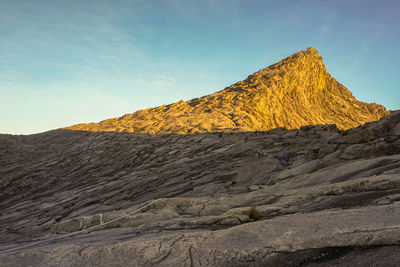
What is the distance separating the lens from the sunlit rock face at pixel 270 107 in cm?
5578

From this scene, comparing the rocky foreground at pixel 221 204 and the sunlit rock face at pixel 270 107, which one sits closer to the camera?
the rocky foreground at pixel 221 204

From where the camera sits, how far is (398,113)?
18.1 metres

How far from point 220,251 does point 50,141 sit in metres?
74.6

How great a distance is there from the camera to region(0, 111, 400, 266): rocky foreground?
21.3 ft

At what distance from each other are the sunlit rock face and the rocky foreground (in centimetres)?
1648

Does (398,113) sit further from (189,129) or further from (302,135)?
(189,129)

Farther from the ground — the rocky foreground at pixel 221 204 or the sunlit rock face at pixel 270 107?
the sunlit rock face at pixel 270 107

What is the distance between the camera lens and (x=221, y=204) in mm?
13234

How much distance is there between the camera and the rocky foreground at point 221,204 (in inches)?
255

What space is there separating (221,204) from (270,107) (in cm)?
5647

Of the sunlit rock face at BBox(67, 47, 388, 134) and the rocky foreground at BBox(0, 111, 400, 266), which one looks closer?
the rocky foreground at BBox(0, 111, 400, 266)

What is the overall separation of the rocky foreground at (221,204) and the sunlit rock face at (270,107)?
16.5 metres

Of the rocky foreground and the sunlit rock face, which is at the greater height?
the sunlit rock face

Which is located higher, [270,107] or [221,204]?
[270,107]
